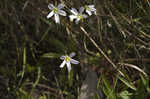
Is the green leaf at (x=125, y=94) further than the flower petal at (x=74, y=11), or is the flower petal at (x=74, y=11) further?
the green leaf at (x=125, y=94)

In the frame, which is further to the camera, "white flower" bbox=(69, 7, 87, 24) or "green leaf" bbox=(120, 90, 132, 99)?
"green leaf" bbox=(120, 90, 132, 99)

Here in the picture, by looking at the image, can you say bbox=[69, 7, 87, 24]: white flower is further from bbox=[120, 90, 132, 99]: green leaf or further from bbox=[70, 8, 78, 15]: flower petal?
bbox=[120, 90, 132, 99]: green leaf

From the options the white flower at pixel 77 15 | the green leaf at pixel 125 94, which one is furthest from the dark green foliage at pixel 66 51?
the white flower at pixel 77 15

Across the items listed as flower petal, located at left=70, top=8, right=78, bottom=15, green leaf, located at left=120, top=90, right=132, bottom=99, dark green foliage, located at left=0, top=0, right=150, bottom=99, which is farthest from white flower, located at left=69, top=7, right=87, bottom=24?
green leaf, located at left=120, top=90, right=132, bottom=99

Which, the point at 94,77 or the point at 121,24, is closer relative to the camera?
the point at 121,24

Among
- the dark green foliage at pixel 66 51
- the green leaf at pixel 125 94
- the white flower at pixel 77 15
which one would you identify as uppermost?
the white flower at pixel 77 15

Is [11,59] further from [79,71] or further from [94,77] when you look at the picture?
[94,77]

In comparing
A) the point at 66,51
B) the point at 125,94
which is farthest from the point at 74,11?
the point at 125,94

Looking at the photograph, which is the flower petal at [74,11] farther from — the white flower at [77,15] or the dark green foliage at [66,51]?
the dark green foliage at [66,51]

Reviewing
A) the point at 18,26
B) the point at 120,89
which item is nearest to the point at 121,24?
the point at 120,89

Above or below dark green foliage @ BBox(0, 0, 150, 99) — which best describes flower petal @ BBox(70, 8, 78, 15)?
above

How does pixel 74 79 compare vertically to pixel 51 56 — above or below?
below
